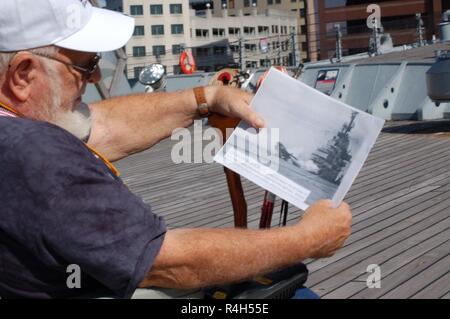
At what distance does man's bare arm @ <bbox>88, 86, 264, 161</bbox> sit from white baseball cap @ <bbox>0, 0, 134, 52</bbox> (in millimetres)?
742

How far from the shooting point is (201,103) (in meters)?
2.85

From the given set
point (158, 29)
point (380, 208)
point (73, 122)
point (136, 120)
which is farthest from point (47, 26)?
point (158, 29)

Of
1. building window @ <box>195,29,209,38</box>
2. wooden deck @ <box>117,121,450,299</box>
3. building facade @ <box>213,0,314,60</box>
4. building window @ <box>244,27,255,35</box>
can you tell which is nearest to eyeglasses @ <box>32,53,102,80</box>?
wooden deck @ <box>117,121,450,299</box>

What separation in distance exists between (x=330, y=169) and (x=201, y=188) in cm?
600

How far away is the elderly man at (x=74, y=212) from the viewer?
72.0 inches

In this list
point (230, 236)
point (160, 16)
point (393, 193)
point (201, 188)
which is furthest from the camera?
point (160, 16)

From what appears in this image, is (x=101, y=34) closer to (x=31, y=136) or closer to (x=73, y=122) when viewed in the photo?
(x=73, y=122)

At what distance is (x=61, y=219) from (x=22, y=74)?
19.6 inches

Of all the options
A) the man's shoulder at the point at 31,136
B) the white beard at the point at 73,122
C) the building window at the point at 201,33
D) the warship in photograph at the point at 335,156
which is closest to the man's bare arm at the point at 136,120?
the white beard at the point at 73,122

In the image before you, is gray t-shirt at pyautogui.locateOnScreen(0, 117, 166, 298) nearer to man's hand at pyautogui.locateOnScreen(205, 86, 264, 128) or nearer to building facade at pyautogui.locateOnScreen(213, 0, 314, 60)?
man's hand at pyautogui.locateOnScreen(205, 86, 264, 128)

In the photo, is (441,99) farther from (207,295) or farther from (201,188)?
(207,295)

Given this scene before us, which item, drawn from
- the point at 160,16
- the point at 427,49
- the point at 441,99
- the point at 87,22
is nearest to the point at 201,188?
the point at 441,99

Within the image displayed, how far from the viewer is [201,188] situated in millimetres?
8164
